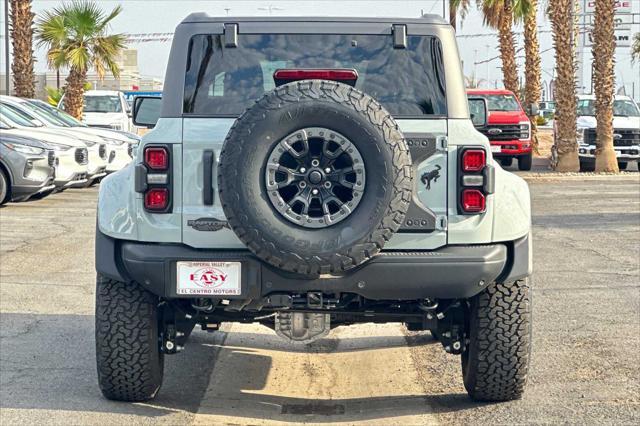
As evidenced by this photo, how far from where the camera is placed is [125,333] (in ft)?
20.2

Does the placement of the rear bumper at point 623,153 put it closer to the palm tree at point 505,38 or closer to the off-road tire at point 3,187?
the palm tree at point 505,38

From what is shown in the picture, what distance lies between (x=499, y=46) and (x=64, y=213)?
21845 mm

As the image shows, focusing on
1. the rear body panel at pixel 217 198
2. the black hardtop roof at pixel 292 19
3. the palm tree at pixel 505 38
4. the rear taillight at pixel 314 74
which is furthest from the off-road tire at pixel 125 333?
the palm tree at pixel 505 38

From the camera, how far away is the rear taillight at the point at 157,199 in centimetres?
593

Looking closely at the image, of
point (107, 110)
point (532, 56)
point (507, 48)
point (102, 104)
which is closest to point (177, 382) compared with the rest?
point (107, 110)

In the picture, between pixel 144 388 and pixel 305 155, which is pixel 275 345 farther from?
pixel 305 155

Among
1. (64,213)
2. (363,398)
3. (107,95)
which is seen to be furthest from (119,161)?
(363,398)

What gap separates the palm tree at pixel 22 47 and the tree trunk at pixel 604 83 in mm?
13360

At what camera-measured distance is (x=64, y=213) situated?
56.6 feet

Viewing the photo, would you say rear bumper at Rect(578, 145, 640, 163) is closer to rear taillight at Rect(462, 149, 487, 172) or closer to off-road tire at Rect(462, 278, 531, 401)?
off-road tire at Rect(462, 278, 531, 401)

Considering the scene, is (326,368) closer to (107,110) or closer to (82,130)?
(82,130)

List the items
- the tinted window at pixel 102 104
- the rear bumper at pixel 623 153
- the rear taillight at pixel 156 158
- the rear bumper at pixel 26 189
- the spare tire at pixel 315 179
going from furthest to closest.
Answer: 1. the tinted window at pixel 102 104
2. the rear bumper at pixel 623 153
3. the rear bumper at pixel 26 189
4. the rear taillight at pixel 156 158
5. the spare tire at pixel 315 179

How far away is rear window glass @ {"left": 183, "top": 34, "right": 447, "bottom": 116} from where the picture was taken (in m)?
6.17

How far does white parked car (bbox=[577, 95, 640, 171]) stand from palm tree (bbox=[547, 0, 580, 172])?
29.6 inches
